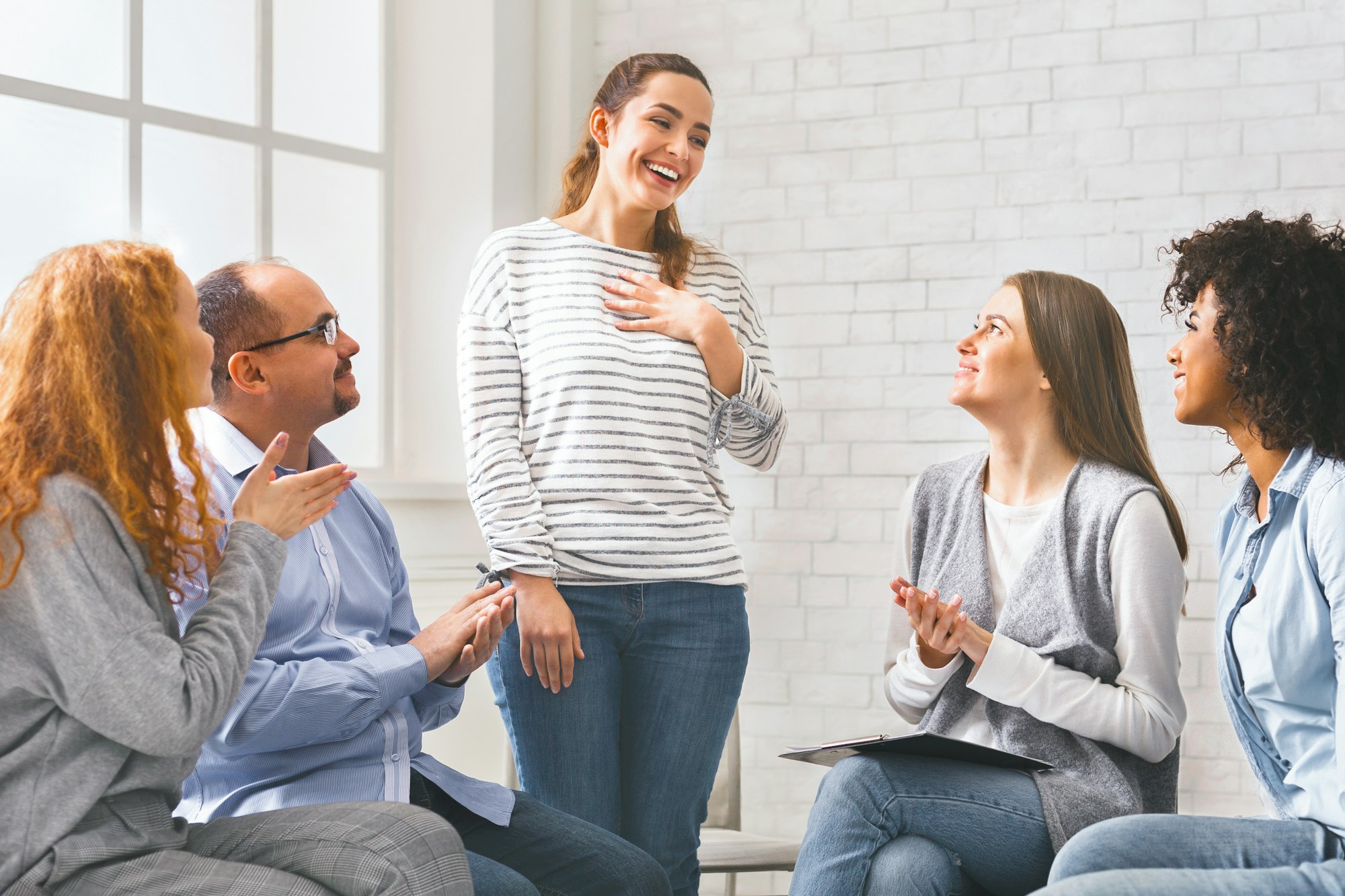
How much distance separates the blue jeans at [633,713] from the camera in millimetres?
1903

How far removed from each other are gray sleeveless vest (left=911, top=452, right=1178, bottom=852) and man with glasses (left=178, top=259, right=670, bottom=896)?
57cm

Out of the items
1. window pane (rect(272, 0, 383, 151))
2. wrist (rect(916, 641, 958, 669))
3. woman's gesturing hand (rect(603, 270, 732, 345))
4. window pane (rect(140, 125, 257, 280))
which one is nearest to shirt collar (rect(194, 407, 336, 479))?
woman's gesturing hand (rect(603, 270, 732, 345))

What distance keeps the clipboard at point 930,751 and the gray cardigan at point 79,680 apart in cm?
86

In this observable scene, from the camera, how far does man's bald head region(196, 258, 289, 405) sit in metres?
1.70

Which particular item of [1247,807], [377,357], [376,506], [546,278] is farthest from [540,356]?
[1247,807]

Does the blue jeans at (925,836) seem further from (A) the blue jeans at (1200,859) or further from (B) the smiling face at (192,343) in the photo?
(B) the smiling face at (192,343)

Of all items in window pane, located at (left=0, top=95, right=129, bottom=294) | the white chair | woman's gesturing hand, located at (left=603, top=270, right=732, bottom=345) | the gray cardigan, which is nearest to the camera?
the gray cardigan

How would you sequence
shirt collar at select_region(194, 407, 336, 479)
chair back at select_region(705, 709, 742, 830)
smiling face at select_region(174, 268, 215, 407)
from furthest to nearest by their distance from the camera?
1. chair back at select_region(705, 709, 742, 830)
2. shirt collar at select_region(194, 407, 336, 479)
3. smiling face at select_region(174, 268, 215, 407)

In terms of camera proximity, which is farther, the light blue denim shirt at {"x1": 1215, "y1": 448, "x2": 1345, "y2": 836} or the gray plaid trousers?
the light blue denim shirt at {"x1": 1215, "y1": 448, "x2": 1345, "y2": 836}

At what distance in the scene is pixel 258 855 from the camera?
4.38 ft

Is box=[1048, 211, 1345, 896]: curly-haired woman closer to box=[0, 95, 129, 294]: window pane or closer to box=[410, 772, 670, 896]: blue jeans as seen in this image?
box=[410, 772, 670, 896]: blue jeans

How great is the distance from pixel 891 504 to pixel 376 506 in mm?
1868

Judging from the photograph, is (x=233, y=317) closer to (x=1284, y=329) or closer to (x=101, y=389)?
(x=101, y=389)

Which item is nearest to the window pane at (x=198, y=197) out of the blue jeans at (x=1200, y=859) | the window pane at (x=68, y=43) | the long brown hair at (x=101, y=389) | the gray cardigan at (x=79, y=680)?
the window pane at (x=68, y=43)
